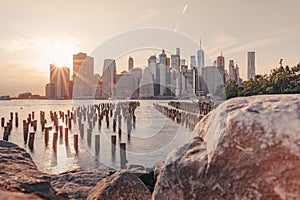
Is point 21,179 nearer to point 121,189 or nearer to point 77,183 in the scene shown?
point 121,189

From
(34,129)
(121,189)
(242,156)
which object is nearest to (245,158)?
(242,156)

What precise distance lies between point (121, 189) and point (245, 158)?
2.95 metres

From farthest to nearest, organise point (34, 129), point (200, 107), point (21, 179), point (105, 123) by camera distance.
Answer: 1. point (200, 107)
2. point (105, 123)
3. point (34, 129)
4. point (21, 179)

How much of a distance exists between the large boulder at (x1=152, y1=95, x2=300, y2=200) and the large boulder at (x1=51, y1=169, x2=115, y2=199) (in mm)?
4619

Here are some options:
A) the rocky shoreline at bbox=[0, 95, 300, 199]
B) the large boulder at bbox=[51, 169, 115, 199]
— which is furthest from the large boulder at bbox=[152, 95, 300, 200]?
the large boulder at bbox=[51, 169, 115, 199]

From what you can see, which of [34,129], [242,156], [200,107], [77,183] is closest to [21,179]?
[242,156]

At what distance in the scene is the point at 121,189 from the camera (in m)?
5.38

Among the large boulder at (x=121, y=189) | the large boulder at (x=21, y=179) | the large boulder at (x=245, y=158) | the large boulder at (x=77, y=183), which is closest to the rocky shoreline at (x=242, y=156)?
the large boulder at (x=245, y=158)

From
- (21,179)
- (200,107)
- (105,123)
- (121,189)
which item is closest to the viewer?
(21,179)

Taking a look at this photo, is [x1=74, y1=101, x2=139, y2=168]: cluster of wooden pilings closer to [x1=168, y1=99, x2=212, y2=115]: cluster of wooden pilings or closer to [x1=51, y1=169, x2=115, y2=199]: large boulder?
[x1=51, y1=169, x2=115, y2=199]: large boulder

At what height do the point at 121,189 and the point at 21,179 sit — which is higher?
the point at 21,179

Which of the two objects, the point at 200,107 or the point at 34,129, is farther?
the point at 200,107

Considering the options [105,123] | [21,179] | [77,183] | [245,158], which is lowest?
[105,123]

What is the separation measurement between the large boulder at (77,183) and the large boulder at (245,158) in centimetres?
462
